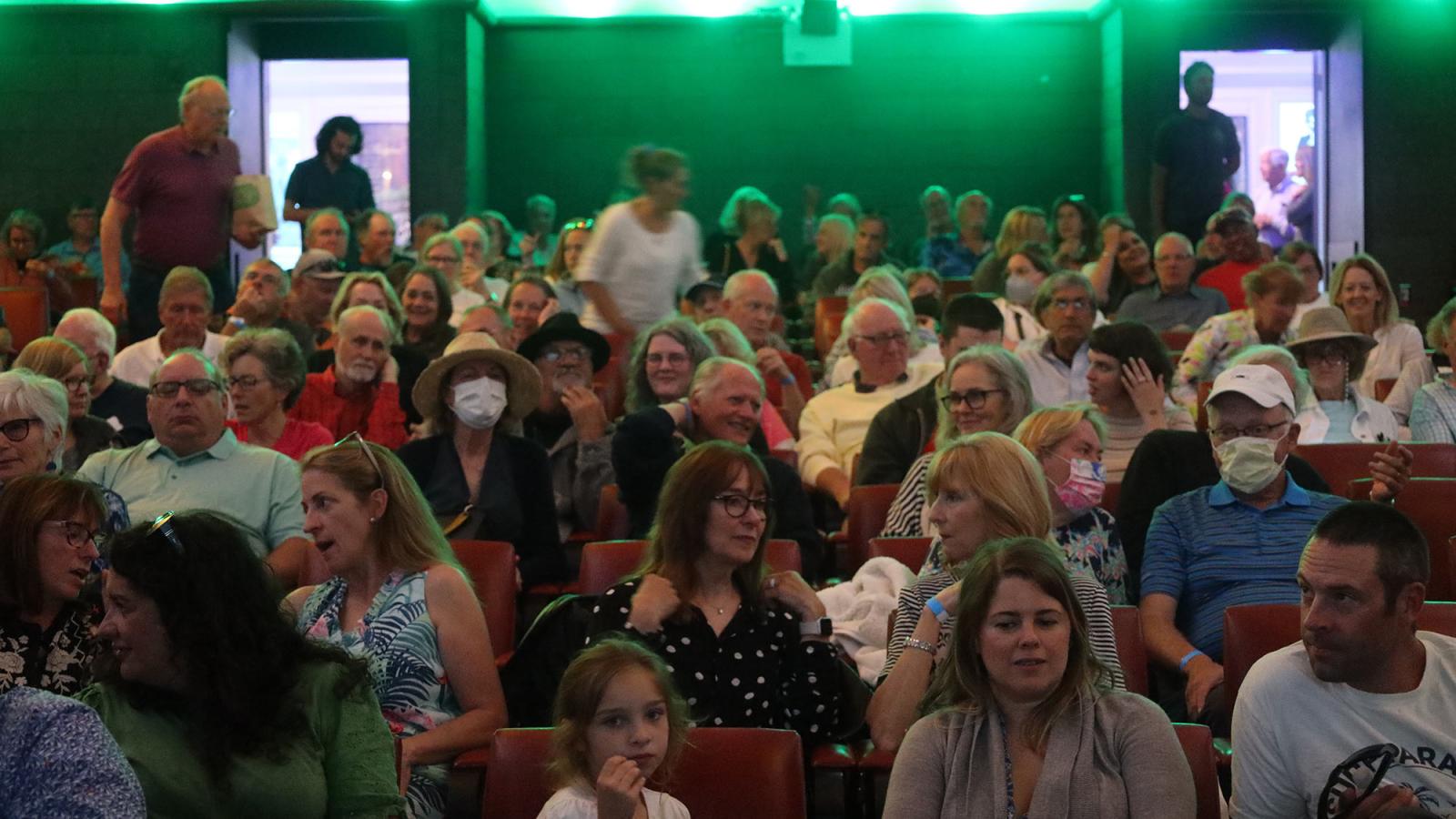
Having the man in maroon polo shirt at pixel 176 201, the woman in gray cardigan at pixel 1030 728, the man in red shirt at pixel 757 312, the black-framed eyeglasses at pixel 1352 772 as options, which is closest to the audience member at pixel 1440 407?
the man in red shirt at pixel 757 312

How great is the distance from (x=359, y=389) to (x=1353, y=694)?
374cm

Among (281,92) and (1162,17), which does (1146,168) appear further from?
(281,92)

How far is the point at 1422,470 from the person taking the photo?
4.82 meters

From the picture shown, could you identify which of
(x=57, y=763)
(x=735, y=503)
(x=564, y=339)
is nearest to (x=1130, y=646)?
(x=735, y=503)

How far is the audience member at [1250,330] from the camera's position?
6.41 m

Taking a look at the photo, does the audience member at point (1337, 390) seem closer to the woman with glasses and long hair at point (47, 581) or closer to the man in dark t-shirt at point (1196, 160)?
the woman with glasses and long hair at point (47, 581)

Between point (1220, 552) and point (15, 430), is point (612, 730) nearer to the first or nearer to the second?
point (1220, 552)

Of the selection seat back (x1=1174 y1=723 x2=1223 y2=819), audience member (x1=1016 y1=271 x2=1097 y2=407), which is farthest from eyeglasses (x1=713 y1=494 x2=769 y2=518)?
audience member (x1=1016 y1=271 x2=1097 y2=407)

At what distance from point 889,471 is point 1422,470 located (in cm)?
152

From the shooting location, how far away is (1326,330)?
220 inches

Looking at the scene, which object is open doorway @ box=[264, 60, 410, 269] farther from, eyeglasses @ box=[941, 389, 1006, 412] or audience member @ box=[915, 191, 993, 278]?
eyeglasses @ box=[941, 389, 1006, 412]

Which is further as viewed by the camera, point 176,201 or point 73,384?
point 176,201

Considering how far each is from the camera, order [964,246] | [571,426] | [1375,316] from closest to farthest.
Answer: [571,426]
[1375,316]
[964,246]

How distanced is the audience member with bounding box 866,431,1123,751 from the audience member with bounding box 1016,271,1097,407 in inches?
111
